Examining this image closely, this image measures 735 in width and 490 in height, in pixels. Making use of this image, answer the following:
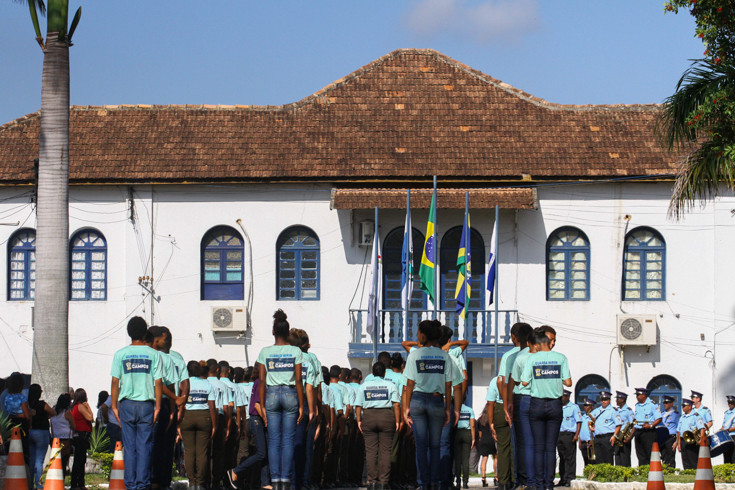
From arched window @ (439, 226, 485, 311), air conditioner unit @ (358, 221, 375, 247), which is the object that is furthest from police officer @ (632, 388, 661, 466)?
air conditioner unit @ (358, 221, 375, 247)

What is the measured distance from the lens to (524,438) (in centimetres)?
1324

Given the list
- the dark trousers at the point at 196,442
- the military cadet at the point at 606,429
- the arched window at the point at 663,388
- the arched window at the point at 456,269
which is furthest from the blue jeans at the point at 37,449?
the arched window at the point at 663,388

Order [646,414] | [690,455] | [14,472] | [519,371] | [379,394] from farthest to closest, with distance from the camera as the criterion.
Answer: [646,414], [690,455], [379,394], [519,371], [14,472]

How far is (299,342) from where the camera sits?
1387 cm

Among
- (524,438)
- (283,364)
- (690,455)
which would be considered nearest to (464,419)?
(524,438)

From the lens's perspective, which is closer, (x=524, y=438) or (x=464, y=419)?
(x=524, y=438)

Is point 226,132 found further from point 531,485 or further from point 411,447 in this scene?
point 531,485

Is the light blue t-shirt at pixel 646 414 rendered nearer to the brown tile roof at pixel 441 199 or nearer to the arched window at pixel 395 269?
the brown tile roof at pixel 441 199

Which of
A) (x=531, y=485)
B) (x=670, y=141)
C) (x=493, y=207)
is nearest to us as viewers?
(x=531, y=485)

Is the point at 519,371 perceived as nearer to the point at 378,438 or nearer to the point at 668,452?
the point at 378,438

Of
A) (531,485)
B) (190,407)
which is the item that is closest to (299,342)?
(190,407)

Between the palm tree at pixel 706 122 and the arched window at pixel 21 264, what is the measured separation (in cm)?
1675

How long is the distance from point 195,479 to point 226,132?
1569cm

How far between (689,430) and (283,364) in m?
10.7
